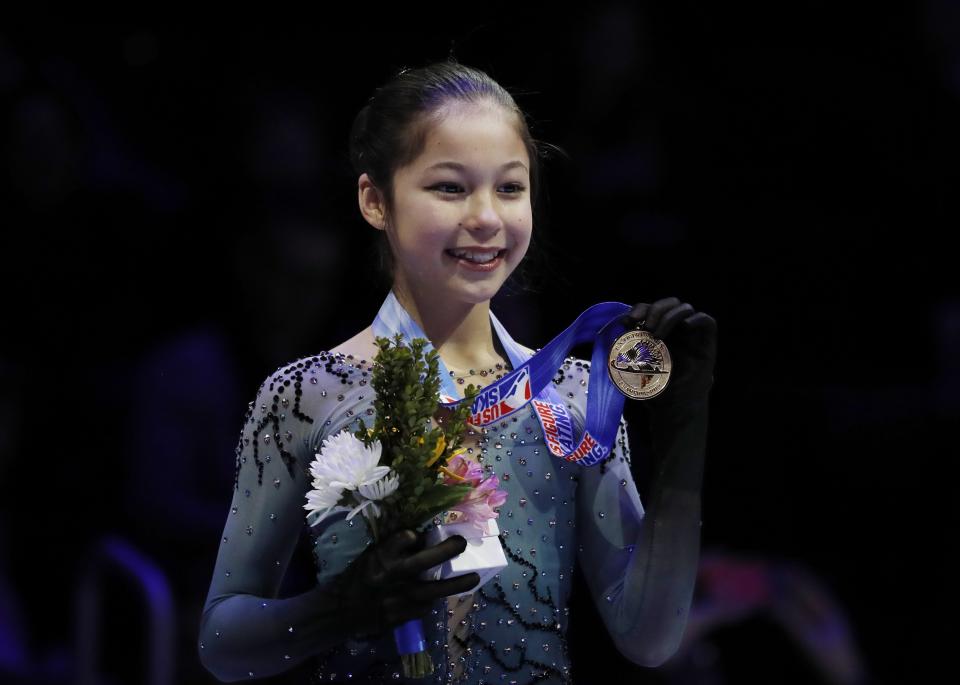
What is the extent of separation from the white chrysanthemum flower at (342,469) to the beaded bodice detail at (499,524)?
0.20m

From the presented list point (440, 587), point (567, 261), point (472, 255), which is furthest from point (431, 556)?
point (567, 261)

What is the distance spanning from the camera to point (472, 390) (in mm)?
1844

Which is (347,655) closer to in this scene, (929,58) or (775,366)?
(775,366)

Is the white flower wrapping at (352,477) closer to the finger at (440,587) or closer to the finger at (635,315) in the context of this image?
the finger at (440,587)

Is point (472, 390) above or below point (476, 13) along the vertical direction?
below

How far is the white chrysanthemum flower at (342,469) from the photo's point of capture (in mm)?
1725

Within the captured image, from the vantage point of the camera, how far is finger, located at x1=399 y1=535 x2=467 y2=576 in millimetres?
1723

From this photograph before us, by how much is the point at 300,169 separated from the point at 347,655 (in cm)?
218

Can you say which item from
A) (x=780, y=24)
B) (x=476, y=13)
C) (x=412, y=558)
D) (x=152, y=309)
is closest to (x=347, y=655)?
(x=412, y=558)

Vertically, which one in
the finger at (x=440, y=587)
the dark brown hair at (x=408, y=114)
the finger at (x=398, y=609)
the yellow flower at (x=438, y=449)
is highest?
the dark brown hair at (x=408, y=114)

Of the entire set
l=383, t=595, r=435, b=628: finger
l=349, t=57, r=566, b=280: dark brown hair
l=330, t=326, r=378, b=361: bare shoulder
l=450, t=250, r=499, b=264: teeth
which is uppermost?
l=349, t=57, r=566, b=280: dark brown hair

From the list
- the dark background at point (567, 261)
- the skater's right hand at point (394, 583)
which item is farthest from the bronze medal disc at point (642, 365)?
the dark background at point (567, 261)

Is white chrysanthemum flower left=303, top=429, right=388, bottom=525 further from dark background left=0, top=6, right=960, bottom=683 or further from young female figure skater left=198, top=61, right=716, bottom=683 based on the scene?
dark background left=0, top=6, right=960, bottom=683

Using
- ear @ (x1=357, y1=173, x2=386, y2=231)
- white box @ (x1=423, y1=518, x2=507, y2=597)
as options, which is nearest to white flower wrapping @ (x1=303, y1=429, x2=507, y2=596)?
white box @ (x1=423, y1=518, x2=507, y2=597)
